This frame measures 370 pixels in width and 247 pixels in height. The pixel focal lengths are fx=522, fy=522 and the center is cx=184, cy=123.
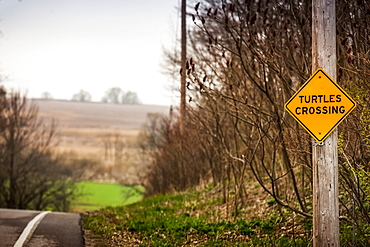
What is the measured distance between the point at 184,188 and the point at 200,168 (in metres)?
1.13

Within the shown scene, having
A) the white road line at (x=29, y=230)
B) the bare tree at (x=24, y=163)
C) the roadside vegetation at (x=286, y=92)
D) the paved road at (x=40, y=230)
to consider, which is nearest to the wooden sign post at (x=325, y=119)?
the roadside vegetation at (x=286, y=92)

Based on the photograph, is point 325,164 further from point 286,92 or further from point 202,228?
point 202,228

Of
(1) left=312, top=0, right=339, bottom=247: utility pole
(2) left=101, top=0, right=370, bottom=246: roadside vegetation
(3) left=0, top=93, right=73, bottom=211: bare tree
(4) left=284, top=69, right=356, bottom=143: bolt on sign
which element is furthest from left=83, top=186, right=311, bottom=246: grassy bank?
(3) left=0, top=93, right=73, bottom=211: bare tree

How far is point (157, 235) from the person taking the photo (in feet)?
35.4

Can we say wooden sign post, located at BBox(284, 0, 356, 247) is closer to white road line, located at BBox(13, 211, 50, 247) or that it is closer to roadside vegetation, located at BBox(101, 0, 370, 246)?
roadside vegetation, located at BBox(101, 0, 370, 246)

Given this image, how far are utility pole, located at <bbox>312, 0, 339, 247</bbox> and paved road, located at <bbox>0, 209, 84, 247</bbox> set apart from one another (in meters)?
4.79

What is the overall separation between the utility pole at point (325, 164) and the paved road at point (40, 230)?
479 cm

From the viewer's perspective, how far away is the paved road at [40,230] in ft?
32.9

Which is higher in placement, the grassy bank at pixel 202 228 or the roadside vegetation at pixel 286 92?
the roadside vegetation at pixel 286 92

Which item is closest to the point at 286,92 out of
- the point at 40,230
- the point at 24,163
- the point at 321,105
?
the point at 321,105

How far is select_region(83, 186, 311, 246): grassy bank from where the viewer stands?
32.0ft

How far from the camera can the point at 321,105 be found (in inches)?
286

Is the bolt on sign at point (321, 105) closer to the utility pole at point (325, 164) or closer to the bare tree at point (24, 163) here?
the utility pole at point (325, 164)

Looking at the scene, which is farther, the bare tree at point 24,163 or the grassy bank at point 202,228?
the bare tree at point 24,163
